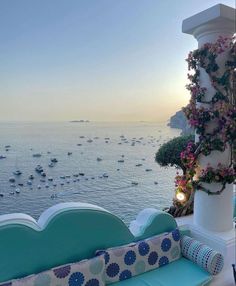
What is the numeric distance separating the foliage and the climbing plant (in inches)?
50.0

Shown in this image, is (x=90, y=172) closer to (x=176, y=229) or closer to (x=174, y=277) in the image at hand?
(x=176, y=229)

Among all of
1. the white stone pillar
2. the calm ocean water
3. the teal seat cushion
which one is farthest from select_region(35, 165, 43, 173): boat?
the teal seat cushion

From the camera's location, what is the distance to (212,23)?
2.43m

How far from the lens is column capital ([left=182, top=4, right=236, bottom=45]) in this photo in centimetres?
233

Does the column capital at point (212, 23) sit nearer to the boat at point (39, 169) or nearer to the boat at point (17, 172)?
the boat at point (17, 172)

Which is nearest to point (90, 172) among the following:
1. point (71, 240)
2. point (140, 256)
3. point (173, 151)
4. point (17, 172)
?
point (17, 172)

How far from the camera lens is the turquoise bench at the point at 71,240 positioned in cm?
182

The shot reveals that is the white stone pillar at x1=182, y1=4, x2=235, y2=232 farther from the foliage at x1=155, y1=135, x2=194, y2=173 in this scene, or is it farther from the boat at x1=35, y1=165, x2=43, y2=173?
the boat at x1=35, y1=165, x2=43, y2=173

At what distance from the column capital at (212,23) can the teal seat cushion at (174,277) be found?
197cm

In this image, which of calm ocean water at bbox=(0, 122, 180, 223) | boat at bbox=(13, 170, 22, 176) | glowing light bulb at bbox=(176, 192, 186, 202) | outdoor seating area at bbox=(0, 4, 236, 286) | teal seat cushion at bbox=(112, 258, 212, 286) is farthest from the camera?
boat at bbox=(13, 170, 22, 176)

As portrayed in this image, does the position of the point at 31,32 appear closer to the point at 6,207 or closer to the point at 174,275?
the point at 6,207

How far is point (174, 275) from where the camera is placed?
2.24m

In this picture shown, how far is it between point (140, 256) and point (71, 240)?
59 cm

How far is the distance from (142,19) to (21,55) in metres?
4.73
